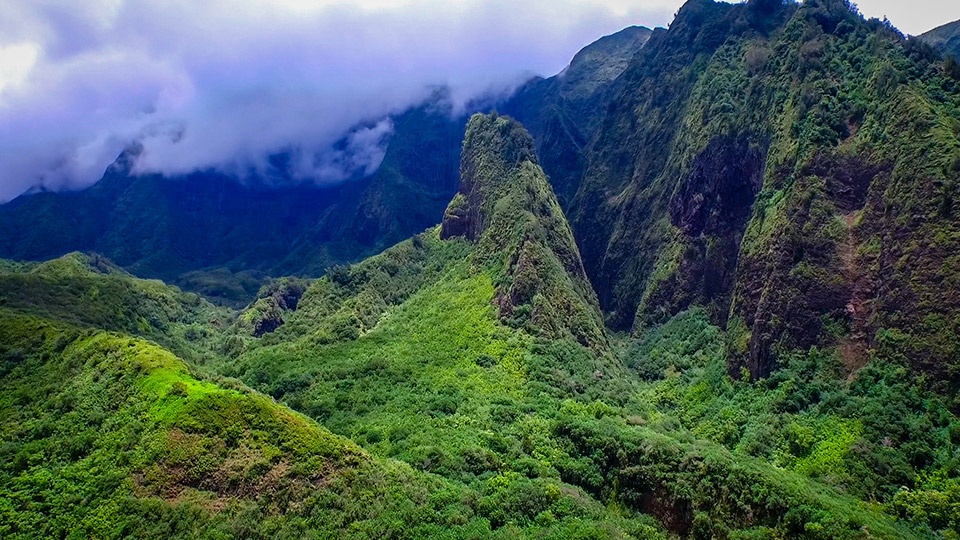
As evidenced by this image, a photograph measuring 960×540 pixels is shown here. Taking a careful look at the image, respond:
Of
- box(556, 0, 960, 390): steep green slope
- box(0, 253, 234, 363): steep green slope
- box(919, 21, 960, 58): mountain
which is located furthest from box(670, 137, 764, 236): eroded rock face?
box(0, 253, 234, 363): steep green slope

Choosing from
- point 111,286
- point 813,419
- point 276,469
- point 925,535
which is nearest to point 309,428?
point 276,469

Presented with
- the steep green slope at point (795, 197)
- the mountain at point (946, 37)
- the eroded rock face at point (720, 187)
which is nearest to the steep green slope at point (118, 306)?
the steep green slope at point (795, 197)

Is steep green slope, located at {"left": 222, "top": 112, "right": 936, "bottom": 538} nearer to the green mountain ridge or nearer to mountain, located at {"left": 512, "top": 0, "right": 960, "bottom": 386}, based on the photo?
the green mountain ridge

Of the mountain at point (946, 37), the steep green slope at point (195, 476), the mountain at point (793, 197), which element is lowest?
the steep green slope at point (195, 476)

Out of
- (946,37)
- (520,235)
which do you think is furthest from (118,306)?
(946,37)

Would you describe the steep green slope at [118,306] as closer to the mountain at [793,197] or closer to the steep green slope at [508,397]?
the steep green slope at [508,397]

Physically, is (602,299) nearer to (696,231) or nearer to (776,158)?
(696,231)

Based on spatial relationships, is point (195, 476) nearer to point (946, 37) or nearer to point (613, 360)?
point (613, 360)
